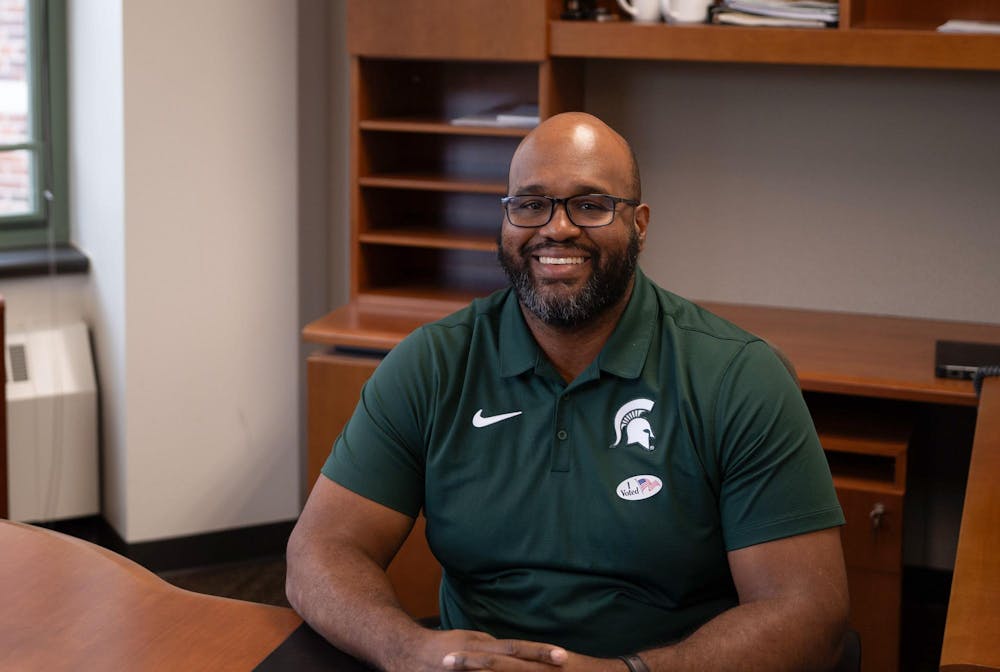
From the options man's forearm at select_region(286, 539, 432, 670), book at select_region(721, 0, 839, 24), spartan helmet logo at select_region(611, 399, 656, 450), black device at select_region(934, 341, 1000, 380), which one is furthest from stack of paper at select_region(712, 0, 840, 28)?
man's forearm at select_region(286, 539, 432, 670)

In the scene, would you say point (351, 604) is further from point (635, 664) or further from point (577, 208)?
point (577, 208)

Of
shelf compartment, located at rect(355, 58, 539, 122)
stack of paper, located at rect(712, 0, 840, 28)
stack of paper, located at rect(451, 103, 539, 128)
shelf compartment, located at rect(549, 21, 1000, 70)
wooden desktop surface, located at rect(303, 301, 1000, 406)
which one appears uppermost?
stack of paper, located at rect(712, 0, 840, 28)

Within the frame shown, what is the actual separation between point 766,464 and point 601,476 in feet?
0.69

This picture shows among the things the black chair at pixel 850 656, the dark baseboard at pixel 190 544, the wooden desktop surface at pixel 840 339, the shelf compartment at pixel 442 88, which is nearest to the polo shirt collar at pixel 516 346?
the black chair at pixel 850 656

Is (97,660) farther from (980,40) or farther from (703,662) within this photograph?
(980,40)

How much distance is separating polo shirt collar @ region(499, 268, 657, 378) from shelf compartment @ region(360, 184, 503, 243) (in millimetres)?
1389

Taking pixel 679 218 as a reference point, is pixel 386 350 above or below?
below

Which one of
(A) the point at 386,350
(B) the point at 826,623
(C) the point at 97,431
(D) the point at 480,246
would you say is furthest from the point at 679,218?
(B) the point at 826,623

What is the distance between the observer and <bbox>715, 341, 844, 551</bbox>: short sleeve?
1706mm

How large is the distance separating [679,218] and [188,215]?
1.22 meters

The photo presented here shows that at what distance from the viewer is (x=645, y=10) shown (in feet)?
9.83

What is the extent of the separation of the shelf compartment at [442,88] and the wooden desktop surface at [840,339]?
511mm

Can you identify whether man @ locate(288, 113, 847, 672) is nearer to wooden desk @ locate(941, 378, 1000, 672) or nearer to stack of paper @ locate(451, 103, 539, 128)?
wooden desk @ locate(941, 378, 1000, 672)

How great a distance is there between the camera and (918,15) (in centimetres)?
299
